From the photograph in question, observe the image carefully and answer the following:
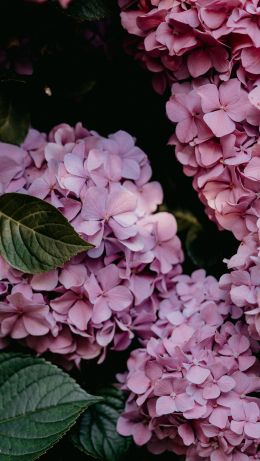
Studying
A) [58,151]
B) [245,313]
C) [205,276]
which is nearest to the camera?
[245,313]

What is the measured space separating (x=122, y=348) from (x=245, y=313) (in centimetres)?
23

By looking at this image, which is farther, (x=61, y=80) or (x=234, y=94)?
(x=61, y=80)

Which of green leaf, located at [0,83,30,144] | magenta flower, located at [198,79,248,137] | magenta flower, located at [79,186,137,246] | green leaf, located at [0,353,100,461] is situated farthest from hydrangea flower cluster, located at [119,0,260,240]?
green leaf, located at [0,353,100,461]

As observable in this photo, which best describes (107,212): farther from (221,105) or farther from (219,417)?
(219,417)

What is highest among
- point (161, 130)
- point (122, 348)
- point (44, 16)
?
point (44, 16)

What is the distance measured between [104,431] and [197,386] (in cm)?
21

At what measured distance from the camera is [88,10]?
1.28 metres

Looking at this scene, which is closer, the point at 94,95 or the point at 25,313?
the point at 25,313

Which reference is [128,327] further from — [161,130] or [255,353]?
[161,130]

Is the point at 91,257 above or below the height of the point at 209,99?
below

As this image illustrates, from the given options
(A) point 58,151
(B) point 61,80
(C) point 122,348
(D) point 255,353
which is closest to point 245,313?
(D) point 255,353

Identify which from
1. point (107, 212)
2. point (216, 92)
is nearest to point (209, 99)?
point (216, 92)

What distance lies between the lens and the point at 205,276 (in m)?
1.40

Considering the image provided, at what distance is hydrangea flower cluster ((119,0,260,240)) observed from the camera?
1190 millimetres
